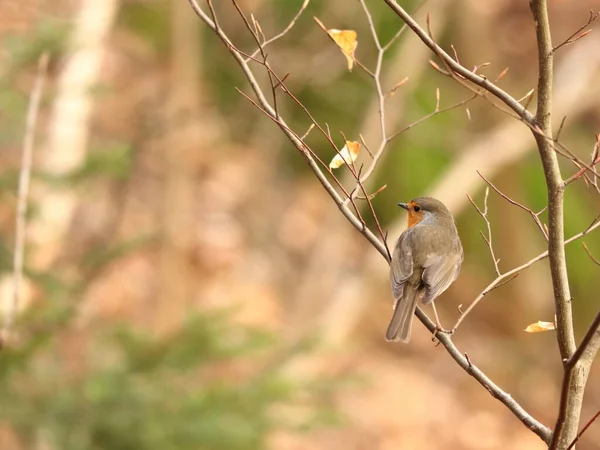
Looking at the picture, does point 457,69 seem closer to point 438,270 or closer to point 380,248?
point 380,248

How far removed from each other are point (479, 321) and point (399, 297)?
29.3ft

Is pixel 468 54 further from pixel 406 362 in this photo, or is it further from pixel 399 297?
pixel 399 297

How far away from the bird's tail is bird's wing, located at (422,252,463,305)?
56 mm

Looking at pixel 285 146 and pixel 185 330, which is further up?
pixel 285 146

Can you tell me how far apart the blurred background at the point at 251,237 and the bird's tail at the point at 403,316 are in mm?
2350

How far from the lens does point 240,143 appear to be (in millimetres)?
12211

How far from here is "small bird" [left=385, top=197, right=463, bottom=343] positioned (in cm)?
321

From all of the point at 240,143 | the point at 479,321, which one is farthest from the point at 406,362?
the point at 240,143

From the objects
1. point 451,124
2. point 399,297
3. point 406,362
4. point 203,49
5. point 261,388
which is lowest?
point 399,297

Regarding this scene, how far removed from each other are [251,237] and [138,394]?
6.54 meters

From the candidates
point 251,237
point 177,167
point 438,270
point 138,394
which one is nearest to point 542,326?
point 438,270

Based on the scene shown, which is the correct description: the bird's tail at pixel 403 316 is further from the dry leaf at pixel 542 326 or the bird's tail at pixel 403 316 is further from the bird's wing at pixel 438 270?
the dry leaf at pixel 542 326

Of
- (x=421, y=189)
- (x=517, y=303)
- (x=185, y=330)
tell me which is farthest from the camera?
(x=517, y=303)

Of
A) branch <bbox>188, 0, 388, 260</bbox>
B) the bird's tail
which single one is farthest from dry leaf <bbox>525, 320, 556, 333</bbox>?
the bird's tail
